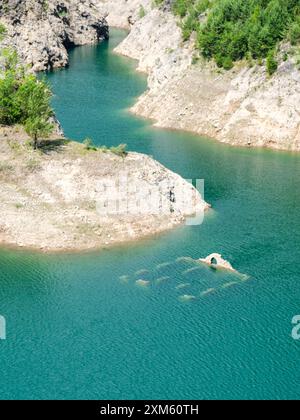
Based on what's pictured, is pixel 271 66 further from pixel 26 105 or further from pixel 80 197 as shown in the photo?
pixel 80 197

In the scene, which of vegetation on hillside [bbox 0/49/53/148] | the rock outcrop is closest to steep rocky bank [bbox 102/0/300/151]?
vegetation on hillside [bbox 0/49/53/148]

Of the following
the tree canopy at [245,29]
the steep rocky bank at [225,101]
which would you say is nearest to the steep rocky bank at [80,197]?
the steep rocky bank at [225,101]

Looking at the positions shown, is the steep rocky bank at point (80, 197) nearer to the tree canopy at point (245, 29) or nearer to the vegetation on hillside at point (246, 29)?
the vegetation on hillside at point (246, 29)

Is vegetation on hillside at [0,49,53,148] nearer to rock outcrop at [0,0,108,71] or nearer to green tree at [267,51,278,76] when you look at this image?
green tree at [267,51,278,76]

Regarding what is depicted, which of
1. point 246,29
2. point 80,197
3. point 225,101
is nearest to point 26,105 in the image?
point 80,197

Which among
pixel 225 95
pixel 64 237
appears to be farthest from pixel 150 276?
pixel 225 95

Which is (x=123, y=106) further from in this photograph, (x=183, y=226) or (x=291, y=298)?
(x=291, y=298)
